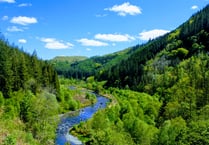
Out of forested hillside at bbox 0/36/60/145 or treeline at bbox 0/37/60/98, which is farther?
treeline at bbox 0/37/60/98

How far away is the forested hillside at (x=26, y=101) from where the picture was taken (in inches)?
3556

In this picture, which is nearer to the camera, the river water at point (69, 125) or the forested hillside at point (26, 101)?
the forested hillside at point (26, 101)

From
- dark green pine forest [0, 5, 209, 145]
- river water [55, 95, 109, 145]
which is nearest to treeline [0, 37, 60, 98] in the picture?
dark green pine forest [0, 5, 209, 145]

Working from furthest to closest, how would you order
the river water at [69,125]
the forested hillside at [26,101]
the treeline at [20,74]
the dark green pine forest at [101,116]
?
the treeline at [20,74]
the river water at [69,125]
the forested hillside at [26,101]
the dark green pine forest at [101,116]

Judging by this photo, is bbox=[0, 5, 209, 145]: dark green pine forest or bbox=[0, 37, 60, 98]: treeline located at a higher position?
bbox=[0, 37, 60, 98]: treeline

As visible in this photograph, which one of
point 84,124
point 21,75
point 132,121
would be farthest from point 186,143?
point 21,75

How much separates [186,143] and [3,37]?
136 meters

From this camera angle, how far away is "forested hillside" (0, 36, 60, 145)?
296 ft

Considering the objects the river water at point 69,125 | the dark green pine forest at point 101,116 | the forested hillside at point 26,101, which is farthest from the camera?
the river water at point 69,125

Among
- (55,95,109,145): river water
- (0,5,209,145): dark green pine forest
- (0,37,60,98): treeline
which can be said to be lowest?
(55,95,109,145): river water

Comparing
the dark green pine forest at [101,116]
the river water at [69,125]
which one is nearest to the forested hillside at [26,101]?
the dark green pine forest at [101,116]

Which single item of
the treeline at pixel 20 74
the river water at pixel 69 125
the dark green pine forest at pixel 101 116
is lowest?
the river water at pixel 69 125

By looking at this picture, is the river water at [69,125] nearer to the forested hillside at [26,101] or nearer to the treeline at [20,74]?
the forested hillside at [26,101]

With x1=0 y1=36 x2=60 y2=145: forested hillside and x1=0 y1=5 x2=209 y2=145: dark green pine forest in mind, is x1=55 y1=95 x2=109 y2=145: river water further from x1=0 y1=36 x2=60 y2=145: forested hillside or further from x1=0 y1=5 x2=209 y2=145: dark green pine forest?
x1=0 y1=36 x2=60 y2=145: forested hillside
